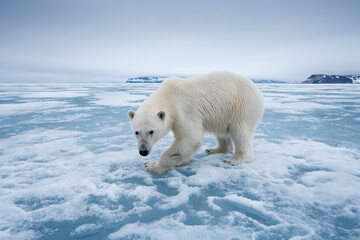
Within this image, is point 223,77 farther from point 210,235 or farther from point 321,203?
point 210,235

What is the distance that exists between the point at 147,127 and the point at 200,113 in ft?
2.98

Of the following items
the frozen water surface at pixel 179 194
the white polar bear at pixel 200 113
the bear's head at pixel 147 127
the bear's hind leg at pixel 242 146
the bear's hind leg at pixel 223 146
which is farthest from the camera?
the bear's hind leg at pixel 223 146

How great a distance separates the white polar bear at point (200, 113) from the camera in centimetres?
318

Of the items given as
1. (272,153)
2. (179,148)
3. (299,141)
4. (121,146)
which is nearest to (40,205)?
(179,148)

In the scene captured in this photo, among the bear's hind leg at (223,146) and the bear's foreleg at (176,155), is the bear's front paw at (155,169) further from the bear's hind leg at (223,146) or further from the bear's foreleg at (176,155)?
the bear's hind leg at (223,146)

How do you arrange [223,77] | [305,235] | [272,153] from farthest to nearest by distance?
[272,153] < [223,77] < [305,235]

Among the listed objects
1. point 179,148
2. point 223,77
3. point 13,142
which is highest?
point 223,77

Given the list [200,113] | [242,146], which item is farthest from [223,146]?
[200,113]

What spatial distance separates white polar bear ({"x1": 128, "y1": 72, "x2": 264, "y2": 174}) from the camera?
318 centimetres

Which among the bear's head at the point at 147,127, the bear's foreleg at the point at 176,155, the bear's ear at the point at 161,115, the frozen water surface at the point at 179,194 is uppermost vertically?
the bear's ear at the point at 161,115

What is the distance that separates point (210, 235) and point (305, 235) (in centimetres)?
76

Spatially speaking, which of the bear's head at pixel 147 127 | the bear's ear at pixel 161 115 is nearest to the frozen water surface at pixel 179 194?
the bear's head at pixel 147 127

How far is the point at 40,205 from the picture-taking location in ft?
7.61

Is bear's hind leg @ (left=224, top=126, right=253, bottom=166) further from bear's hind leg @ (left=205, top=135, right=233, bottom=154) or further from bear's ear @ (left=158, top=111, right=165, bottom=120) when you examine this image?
bear's ear @ (left=158, top=111, right=165, bottom=120)
